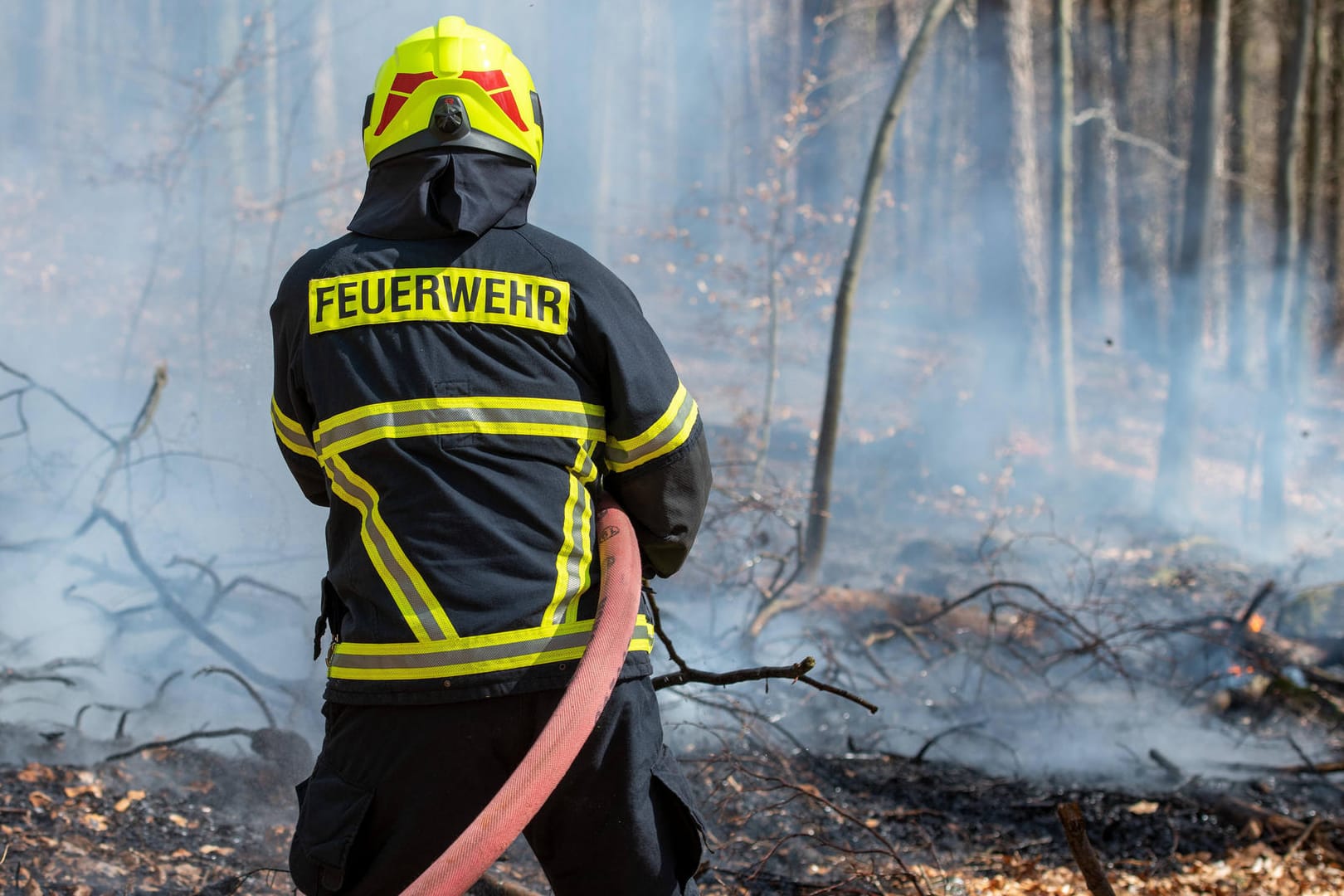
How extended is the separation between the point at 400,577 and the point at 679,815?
69 cm

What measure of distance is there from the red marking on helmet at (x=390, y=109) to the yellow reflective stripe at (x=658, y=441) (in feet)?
2.49

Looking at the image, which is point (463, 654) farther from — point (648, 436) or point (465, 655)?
point (648, 436)

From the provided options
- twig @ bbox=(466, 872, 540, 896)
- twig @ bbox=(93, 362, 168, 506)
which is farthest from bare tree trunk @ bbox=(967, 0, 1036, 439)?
twig @ bbox=(466, 872, 540, 896)

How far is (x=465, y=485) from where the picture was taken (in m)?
1.86

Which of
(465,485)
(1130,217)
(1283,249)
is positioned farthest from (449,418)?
(1130,217)

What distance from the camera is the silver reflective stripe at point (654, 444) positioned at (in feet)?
6.57

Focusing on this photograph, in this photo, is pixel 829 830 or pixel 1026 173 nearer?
pixel 829 830

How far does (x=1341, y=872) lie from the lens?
147 inches

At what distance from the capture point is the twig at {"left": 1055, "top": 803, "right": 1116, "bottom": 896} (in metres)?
2.60

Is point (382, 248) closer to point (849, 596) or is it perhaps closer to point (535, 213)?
point (849, 596)

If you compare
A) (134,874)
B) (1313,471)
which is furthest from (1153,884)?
(1313,471)

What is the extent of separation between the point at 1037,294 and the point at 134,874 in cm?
1307

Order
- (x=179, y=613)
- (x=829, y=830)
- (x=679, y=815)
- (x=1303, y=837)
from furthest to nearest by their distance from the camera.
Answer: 1. (x=179, y=613)
2. (x=829, y=830)
3. (x=1303, y=837)
4. (x=679, y=815)

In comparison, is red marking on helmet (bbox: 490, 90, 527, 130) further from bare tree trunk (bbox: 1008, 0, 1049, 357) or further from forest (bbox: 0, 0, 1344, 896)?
bare tree trunk (bbox: 1008, 0, 1049, 357)
